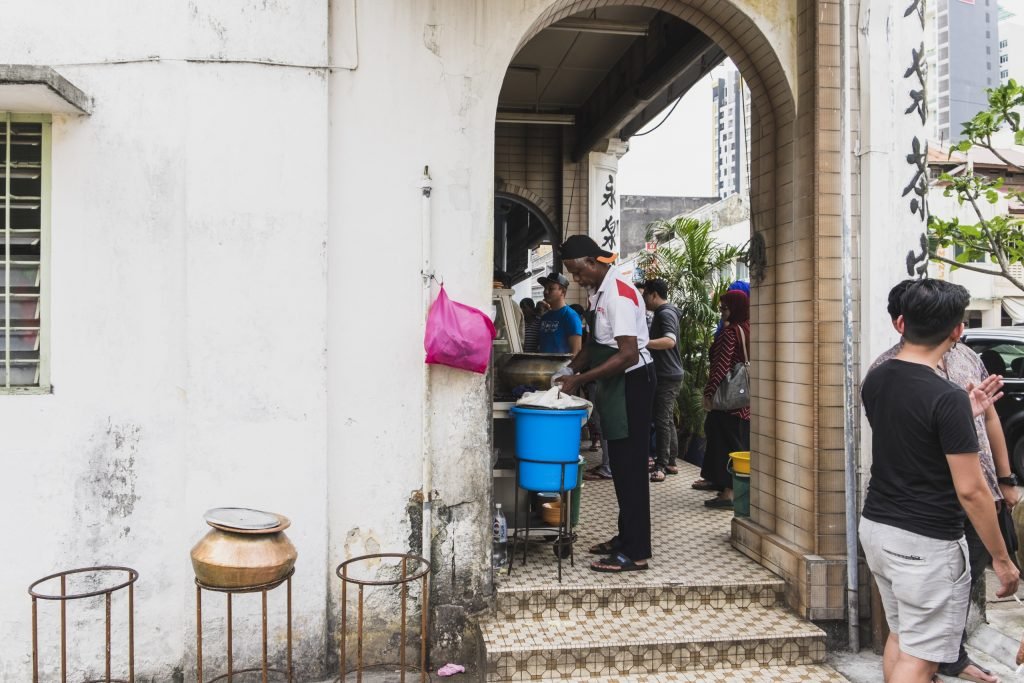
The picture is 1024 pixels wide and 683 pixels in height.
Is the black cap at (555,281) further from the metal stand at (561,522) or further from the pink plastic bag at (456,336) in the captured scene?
the pink plastic bag at (456,336)

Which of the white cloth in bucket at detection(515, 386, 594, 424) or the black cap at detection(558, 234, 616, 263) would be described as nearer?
the white cloth in bucket at detection(515, 386, 594, 424)

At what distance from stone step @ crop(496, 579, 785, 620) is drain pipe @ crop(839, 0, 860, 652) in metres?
0.44

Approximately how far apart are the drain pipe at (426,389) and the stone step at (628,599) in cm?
61

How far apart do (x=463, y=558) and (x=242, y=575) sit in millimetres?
1386

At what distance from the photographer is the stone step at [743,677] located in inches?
154

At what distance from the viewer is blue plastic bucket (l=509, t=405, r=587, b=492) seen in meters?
4.40

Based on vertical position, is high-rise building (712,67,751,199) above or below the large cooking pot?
above

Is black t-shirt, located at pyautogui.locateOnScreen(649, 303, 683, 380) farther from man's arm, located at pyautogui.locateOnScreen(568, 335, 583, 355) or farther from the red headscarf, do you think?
man's arm, located at pyautogui.locateOnScreen(568, 335, 583, 355)

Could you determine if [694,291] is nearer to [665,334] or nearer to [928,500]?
[665,334]

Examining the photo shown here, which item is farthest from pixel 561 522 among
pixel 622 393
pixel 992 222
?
pixel 992 222

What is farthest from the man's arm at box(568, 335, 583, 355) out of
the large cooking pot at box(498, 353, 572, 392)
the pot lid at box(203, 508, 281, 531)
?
the pot lid at box(203, 508, 281, 531)

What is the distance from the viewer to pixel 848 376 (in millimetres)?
4164

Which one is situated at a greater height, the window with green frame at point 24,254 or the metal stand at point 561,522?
the window with green frame at point 24,254

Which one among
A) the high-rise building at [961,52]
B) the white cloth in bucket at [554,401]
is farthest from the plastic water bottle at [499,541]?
the high-rise building at [961,52]
